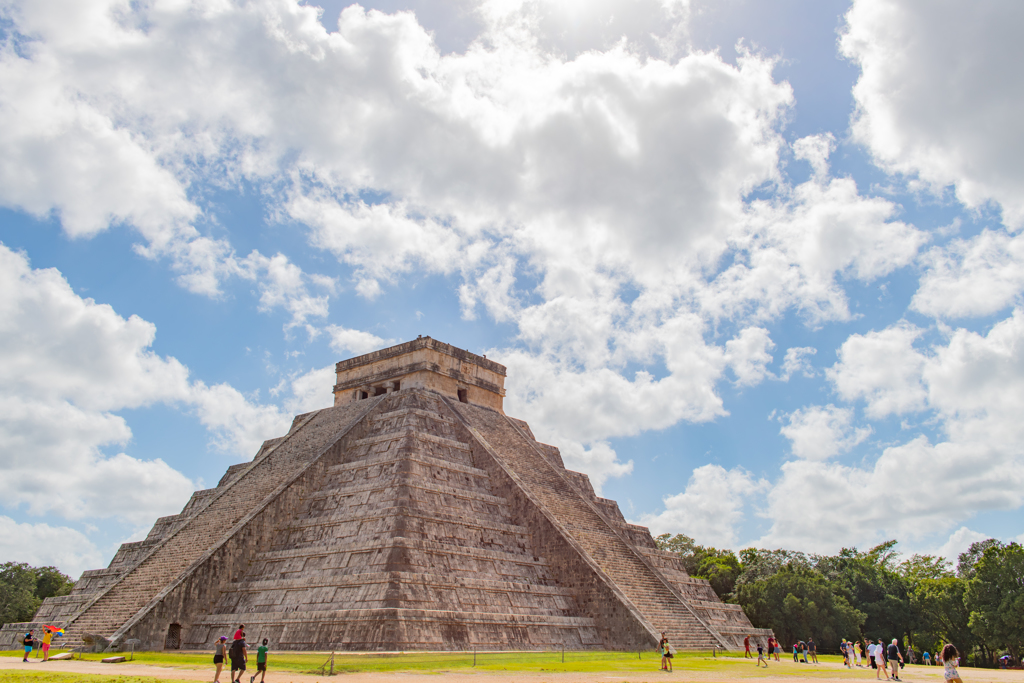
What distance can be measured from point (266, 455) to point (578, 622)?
1201 cm

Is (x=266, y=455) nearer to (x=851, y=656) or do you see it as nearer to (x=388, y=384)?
(x=388, y=384)

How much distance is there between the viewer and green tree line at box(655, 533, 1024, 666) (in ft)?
90.2

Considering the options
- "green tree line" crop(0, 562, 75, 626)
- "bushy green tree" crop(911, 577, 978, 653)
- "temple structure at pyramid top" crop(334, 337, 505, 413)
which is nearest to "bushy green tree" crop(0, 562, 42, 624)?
"green tree line" crop(0, 562, 75, 626)

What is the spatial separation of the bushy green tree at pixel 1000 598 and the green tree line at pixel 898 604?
3 centimetres

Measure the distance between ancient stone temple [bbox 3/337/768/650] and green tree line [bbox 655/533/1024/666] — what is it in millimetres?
11282

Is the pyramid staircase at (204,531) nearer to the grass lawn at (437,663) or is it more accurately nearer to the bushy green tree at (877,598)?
the grass lawn at (437,663)

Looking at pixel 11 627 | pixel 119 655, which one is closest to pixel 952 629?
pixel 119 655

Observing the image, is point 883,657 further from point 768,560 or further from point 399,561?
point 768,560

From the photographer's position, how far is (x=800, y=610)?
103ft

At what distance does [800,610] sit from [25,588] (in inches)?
Result: 1454

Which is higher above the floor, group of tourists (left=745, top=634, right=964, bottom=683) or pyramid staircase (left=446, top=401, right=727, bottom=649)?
pyramid staircase (left=446, top=401, right=727, bottom=649)

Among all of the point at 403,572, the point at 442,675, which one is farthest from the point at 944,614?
the point at 442,675

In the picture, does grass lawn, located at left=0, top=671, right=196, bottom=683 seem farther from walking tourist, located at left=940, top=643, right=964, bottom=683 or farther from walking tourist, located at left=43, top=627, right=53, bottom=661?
walking tourist, located at left=940, top=643, right=964, bottom=683

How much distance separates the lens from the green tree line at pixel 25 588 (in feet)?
114
